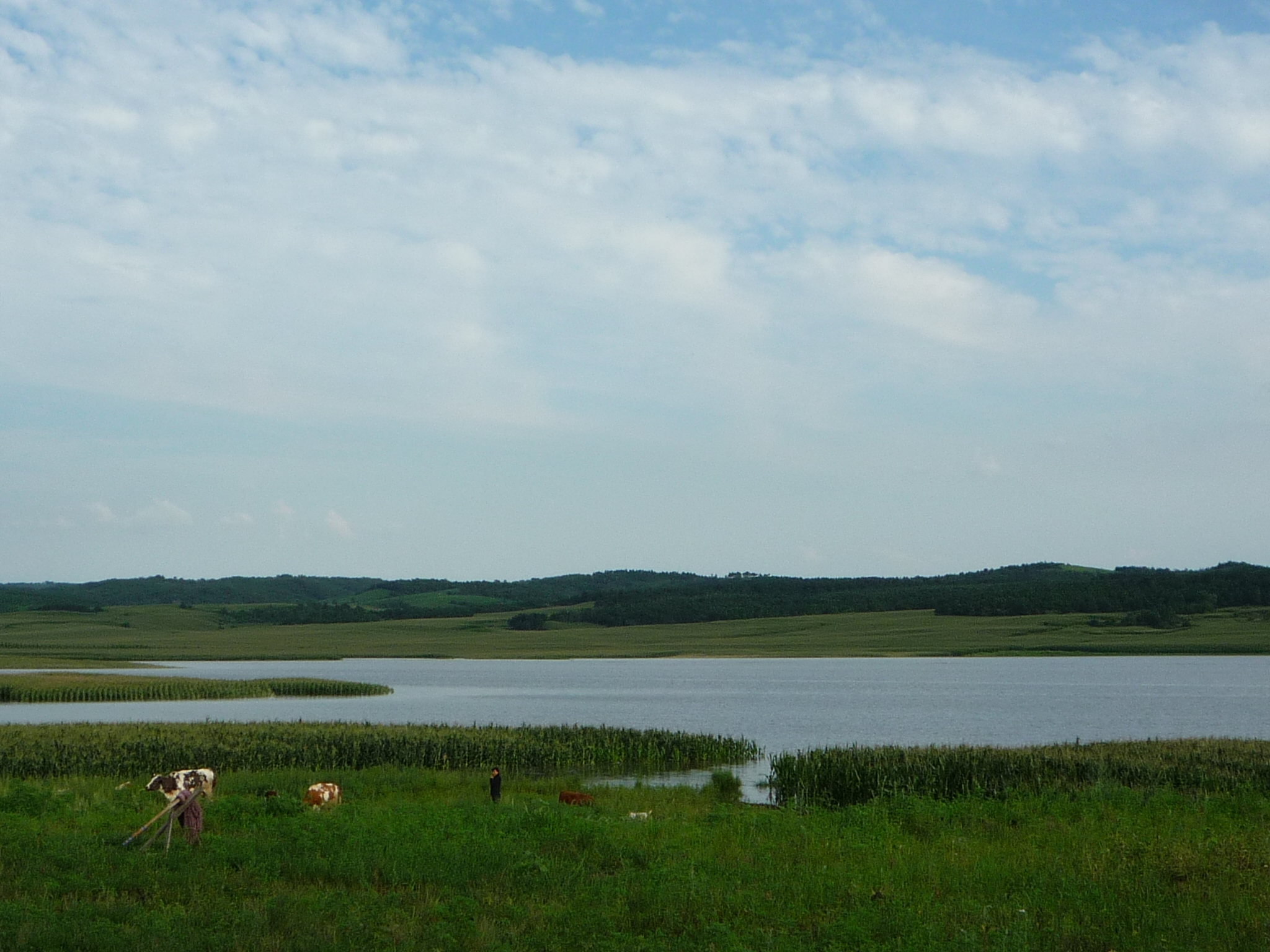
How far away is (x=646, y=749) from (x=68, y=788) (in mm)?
17657

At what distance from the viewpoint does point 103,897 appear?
1265cm

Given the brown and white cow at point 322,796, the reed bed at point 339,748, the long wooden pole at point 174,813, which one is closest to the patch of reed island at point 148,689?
the reed bed at point 339,748

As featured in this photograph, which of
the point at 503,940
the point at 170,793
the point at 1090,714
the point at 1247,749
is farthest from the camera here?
the point at 1090,714

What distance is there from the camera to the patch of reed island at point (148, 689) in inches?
2574

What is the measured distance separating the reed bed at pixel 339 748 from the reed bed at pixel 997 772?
8746 mm

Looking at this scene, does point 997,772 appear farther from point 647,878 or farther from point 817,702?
point 817,702

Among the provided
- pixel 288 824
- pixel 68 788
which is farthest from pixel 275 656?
pixel 288 824

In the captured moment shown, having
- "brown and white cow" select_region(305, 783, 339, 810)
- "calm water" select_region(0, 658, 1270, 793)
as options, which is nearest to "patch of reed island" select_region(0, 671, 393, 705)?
"calm water" select_region(0, 658, 1270, 793)

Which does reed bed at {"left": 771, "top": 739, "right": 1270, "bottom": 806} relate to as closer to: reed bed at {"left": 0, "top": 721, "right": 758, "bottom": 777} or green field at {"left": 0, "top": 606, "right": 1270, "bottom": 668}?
reed bed at {"left": 0, "top": 721, "right": 758, "bottom": 777}

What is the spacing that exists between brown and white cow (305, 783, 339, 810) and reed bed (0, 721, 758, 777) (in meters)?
10.0

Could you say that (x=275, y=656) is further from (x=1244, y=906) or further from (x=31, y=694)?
(x=1244, y=906)

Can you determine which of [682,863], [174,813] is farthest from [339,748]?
[682,863]

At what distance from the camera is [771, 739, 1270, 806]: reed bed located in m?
24.0

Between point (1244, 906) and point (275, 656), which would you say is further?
point (275, 656)
